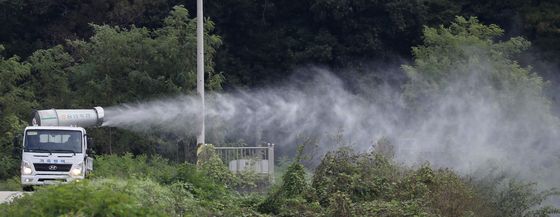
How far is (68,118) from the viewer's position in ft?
105

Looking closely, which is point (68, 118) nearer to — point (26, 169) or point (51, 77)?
point (26, 169)

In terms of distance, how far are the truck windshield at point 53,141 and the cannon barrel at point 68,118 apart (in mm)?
1568

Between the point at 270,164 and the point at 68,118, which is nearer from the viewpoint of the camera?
the point at 270,164

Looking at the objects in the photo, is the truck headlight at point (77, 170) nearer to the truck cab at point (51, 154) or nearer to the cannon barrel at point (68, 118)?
the truck cab at point (51, 154)

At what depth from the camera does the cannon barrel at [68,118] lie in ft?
104

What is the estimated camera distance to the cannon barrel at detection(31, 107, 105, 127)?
31.6 meters

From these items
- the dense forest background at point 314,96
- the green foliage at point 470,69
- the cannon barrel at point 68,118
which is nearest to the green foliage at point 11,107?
the dense forest background at point 314,96

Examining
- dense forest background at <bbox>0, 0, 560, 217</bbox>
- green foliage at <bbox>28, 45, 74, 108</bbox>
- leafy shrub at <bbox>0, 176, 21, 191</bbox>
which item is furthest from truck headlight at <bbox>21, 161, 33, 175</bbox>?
green foliage at <bbox>28, 45, 74, 108</bbox>

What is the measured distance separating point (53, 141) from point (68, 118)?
2.17m

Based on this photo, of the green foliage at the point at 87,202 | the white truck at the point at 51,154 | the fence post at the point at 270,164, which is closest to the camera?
the green foliage at the point at 87,202

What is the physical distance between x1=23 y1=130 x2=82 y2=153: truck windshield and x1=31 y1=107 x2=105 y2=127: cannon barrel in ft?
5.14

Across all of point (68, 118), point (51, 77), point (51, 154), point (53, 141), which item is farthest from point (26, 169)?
point (51, 77)

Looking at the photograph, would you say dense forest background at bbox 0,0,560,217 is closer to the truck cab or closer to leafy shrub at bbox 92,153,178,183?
leafy shrub at bbox 92,153,178,183

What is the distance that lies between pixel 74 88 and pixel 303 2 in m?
16.0
